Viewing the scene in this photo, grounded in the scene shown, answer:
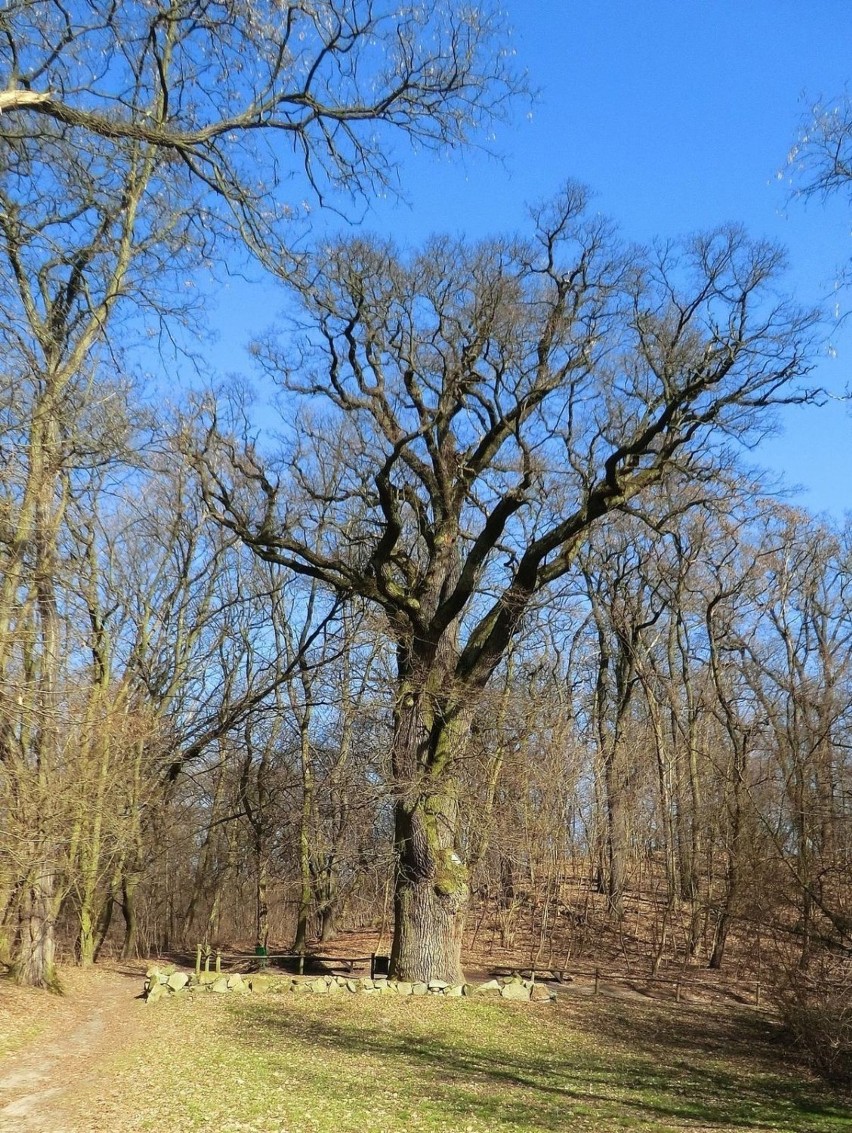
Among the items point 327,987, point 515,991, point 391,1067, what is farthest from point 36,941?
point 515,991

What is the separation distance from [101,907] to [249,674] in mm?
6713

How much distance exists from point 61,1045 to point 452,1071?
14.8ft

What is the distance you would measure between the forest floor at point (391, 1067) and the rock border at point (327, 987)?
299mm

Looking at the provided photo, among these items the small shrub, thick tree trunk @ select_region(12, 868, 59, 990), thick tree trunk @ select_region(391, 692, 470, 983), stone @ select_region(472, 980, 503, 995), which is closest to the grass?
the small shrub

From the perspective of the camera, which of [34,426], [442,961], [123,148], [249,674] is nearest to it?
[123,148]

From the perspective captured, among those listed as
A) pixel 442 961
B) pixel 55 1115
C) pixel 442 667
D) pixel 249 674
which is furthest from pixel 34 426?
pixel 249 674

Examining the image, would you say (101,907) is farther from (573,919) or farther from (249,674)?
(573,919)

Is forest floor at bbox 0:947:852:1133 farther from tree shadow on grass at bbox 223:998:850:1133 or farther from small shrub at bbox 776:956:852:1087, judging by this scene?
small shrub at bbox 776:956:852:1087

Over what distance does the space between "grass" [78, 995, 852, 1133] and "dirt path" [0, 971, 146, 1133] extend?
13.9 inches

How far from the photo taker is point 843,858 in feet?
35.1

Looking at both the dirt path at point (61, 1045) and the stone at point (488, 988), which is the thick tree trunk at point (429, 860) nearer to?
the stone at point (488, 988)

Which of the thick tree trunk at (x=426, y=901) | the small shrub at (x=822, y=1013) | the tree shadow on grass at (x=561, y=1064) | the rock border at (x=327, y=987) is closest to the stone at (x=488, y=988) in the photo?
the rock border at (x=327, y=987)

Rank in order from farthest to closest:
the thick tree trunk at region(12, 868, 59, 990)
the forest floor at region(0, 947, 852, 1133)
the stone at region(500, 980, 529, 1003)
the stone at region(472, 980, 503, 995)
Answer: the stone at region(500, 980, 529, 1003) → the stone at region(472, 980, 503, 995) → the thick tree trunk at region(12, 868, 59, 990) → the forest floor at region(0, 947, 852, 1133)

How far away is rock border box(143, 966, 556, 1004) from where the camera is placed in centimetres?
1395
